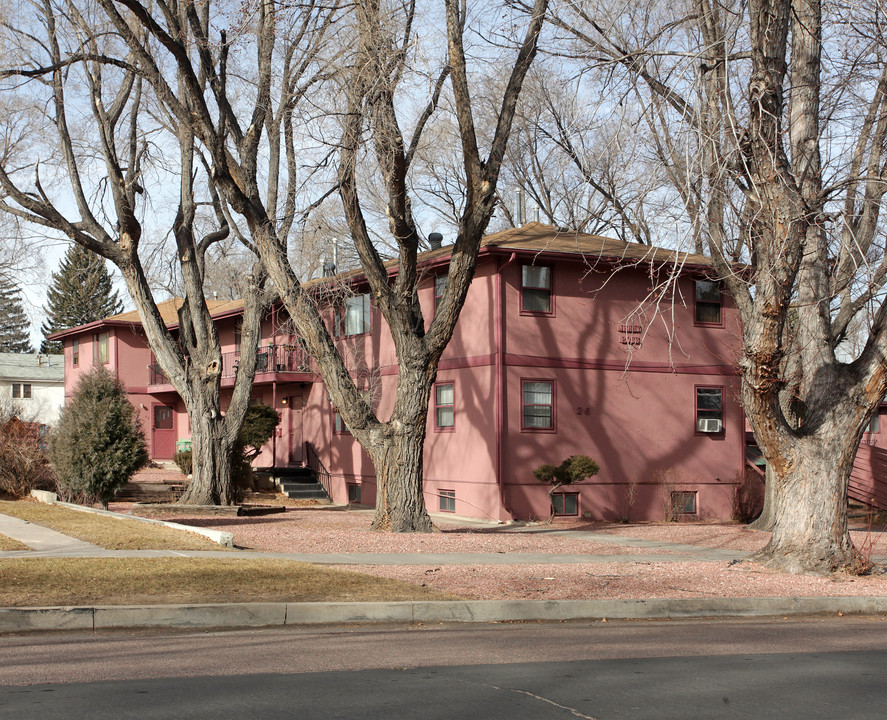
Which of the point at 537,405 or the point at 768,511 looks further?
the point at 537,405

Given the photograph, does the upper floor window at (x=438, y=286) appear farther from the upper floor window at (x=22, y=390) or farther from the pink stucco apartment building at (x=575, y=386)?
the upper floor window at (x=22, y=390)

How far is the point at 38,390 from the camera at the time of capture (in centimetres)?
6056

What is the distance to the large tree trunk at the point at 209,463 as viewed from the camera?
23.6 metres

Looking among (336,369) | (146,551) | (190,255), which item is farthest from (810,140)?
(190,255)

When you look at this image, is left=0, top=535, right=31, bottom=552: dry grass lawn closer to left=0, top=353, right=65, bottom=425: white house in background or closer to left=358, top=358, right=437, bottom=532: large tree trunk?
left=358, top=358, right=437, bottom=532: large tree trunk

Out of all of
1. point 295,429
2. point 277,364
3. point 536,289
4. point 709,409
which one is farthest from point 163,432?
point 709,409

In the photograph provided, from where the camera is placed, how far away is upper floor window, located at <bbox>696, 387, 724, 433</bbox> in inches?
1030

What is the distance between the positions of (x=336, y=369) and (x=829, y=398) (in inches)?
335

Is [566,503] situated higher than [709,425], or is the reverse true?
[709,425]

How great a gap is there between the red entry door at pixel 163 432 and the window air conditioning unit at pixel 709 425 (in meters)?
23.9

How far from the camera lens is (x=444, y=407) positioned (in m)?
25.4

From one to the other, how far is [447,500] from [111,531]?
A: 11.2 m

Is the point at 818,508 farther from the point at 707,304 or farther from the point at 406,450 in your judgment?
the point at 707,304

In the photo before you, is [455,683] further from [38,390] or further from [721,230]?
[38,390]
